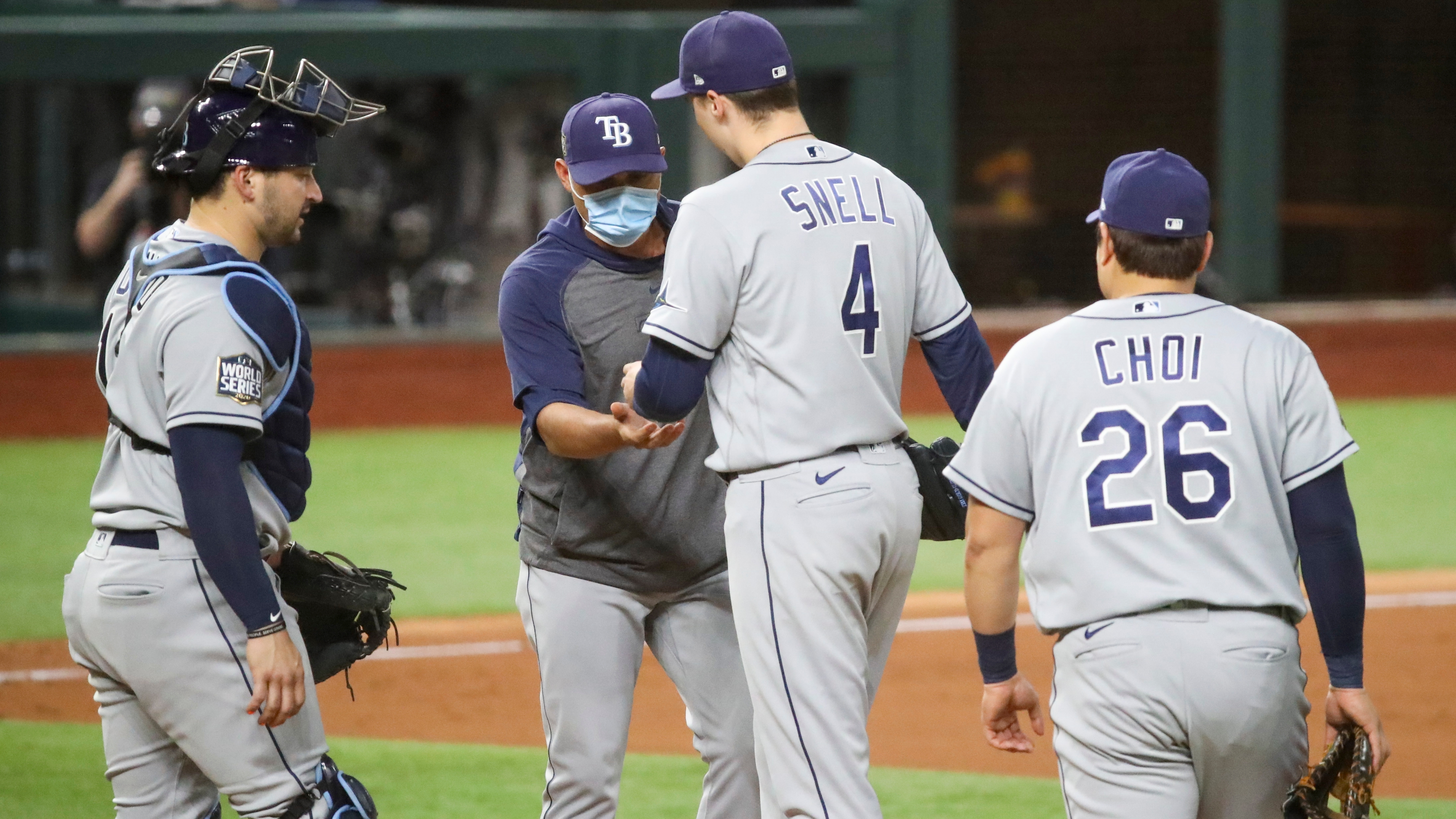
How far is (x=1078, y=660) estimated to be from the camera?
2.46 metres

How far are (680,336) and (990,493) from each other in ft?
1.99

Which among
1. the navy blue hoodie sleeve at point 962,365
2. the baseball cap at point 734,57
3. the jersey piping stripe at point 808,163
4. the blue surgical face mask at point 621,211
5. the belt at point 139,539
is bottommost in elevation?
the belt at point 139,539

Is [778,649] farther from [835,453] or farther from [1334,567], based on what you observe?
[1334,567]

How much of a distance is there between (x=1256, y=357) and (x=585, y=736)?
1507mm

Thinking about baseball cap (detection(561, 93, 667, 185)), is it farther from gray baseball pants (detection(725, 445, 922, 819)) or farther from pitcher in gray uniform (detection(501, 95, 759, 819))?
gray baseball pants (detection(725, 445, 922, 819))

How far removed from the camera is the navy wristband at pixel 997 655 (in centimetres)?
261

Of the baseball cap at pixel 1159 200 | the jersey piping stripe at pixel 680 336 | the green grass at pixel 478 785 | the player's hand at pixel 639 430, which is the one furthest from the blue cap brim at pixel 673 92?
the green grass at pixel 478 785

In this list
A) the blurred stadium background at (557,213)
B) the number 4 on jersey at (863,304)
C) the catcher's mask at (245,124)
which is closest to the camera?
the catcher's mask at (245,124)

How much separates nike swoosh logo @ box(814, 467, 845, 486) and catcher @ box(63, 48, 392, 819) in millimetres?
893

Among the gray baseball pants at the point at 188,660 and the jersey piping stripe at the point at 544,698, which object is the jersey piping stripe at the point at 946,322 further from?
the gray baseball pants at the point at 188,660

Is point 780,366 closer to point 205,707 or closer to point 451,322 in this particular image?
point 205,707

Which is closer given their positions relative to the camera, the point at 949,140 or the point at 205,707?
the point at 205,707

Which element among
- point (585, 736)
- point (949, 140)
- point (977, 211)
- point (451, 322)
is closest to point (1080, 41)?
point (977, 211)

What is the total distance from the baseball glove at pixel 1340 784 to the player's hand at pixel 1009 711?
411 millimetres
